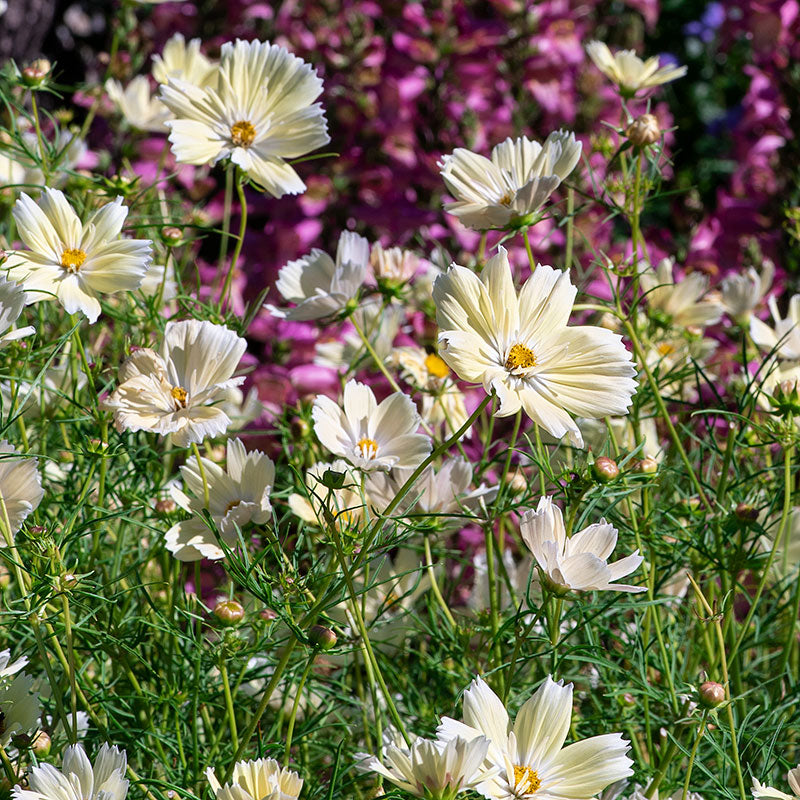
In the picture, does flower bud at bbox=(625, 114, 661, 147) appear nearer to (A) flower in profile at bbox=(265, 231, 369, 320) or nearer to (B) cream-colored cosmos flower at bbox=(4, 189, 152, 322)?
(A) flower in profile at bbox=(265, 231, 369, 320)

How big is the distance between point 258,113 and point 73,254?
178 mm

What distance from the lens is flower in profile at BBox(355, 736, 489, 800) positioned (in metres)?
0.50

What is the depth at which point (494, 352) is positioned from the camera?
60 cm

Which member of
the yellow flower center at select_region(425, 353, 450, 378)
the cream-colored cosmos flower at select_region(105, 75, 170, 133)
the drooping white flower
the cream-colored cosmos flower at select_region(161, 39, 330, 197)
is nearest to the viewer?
the cream-colored cosmos flower at select_region(161, 39, 330, 197)

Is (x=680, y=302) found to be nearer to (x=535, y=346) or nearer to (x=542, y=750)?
(x=535, y=346)

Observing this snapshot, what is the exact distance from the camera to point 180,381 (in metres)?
0.67

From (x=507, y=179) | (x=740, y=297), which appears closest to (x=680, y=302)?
(x=740, y=297)

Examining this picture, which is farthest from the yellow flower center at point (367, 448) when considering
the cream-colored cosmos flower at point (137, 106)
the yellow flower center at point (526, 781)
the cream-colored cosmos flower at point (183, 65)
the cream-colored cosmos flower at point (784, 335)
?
the cream-colored cosmos flower at point (137, 106)

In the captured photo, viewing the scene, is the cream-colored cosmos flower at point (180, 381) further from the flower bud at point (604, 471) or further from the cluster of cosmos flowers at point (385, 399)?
the flower bud at point (604, 471)

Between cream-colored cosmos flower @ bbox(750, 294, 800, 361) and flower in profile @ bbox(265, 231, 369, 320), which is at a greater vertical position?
flower in profile @ bbox(265, 231, 369, 320)

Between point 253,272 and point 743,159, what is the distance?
3.18ft

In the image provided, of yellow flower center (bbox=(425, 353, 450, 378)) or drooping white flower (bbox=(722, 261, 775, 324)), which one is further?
drooping white flower (bbox=(722, 261, 775, 324))

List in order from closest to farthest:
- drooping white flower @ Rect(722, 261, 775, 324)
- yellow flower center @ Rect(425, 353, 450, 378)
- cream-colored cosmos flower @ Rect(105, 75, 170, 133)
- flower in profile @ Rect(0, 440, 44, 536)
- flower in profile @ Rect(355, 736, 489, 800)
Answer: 1. flower in profile @ Rect(355, 736, 489, 800)
2. flower in profile @ Rect(0, 440, 44, 536)
3. yellow flower center @ Rect(425, 353, 450, 378)
4. drooping white flower @ Rect(722, 261, 775, 324)
5. cream-colored cosmos flower @ Rect(105, 75, 170, 133)

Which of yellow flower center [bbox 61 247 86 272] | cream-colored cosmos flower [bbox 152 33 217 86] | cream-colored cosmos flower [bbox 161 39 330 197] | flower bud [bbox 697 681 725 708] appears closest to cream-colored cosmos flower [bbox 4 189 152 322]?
yellow flower center [bbox 61 247 86 272]
